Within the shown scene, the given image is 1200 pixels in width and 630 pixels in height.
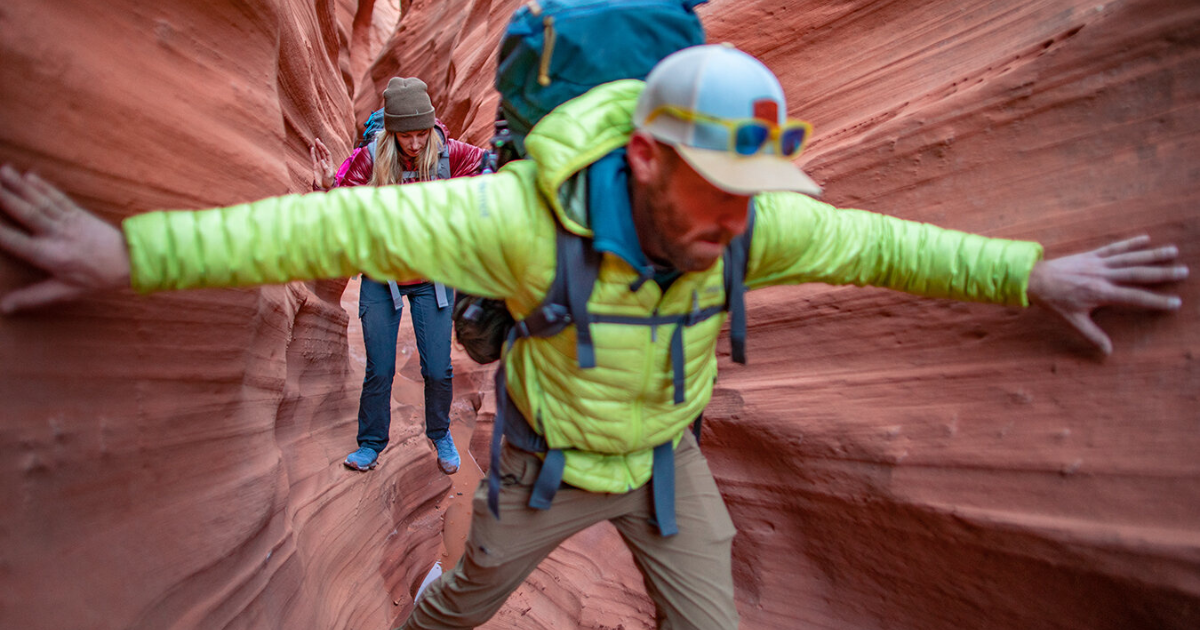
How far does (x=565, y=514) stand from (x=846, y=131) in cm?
201

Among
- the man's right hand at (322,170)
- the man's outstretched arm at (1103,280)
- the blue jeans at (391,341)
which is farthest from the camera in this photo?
the man's right hand at (322,170)

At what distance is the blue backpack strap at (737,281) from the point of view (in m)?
1.75

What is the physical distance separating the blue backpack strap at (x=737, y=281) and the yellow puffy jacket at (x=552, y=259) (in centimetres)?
2

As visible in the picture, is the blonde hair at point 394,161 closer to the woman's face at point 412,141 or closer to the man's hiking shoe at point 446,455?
the woman's face at point 412,141

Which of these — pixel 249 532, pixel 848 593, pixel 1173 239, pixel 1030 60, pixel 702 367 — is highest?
pixel 1030 60

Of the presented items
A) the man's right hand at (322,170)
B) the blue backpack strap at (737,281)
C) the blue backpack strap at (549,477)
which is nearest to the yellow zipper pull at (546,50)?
the blue backpack strap at (737,281)

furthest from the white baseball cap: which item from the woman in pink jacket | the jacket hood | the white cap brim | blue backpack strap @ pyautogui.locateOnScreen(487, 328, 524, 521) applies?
the woman in pink jacket

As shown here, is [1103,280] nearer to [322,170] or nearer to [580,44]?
[580,44]

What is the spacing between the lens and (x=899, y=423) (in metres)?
2.45

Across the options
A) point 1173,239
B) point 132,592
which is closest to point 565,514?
point 132,592

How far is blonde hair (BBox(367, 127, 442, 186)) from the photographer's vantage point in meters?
3.34

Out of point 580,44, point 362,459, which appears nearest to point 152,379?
point 580,44

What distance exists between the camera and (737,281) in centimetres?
175

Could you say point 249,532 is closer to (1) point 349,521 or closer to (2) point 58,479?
(2) point 58,479
